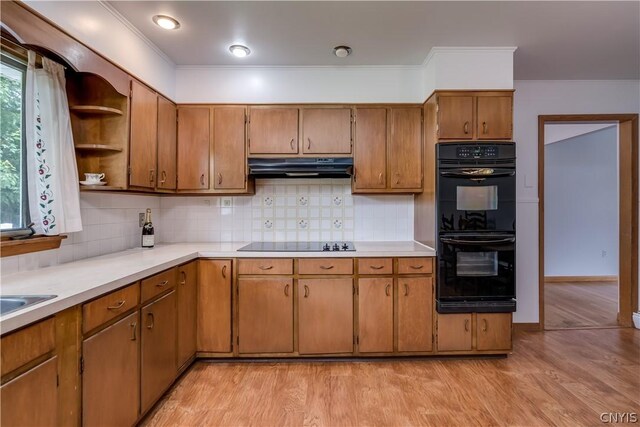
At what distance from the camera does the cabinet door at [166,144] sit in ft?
8.77

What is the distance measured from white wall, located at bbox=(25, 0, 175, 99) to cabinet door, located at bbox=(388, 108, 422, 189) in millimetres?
2068

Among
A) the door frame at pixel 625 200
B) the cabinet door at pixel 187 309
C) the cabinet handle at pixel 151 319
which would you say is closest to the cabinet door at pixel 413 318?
the door frame at pixel 625 200

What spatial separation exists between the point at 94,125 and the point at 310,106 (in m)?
1.70

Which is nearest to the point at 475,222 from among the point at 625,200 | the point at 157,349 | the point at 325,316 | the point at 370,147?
the point at 370,147

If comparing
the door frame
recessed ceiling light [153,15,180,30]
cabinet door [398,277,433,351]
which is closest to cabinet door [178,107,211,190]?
recessed ceiling light [153,15,180,30]

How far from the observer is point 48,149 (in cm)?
182

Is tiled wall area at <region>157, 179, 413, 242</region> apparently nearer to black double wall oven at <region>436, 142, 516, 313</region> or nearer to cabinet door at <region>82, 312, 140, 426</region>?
black double wall oven at <region>436, 142, 516, 313</region>

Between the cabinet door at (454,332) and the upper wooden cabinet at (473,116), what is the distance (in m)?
1.47

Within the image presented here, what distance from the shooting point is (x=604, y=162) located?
536cm

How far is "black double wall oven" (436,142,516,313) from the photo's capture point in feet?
8.36

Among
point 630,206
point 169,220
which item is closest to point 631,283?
point 630,206

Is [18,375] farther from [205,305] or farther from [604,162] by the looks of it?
[604,162]

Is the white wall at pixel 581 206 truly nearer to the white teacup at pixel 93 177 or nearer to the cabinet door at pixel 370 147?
the cabinet door at pixel 370 147

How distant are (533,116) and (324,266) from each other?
2699 millimetres
